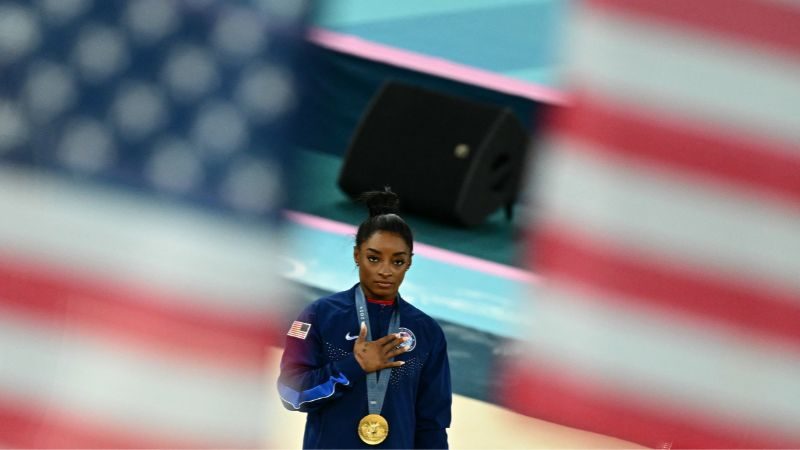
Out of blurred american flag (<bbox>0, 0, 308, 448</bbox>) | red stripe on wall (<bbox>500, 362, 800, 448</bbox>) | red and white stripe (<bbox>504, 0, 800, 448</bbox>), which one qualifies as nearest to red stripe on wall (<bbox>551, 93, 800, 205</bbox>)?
red and white stripe (<bbox>504, 0, 800, 448</bbox>)

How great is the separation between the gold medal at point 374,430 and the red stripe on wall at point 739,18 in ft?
4.13

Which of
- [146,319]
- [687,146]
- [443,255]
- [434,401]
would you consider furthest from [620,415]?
[443,255]

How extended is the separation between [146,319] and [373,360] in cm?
120

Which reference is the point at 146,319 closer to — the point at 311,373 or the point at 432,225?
the point at 311,373

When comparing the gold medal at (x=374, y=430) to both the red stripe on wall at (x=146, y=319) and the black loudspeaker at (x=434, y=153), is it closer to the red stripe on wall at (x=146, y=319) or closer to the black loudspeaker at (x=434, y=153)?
the red stripe on wall at (x=146, y=319)

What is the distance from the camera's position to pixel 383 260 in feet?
7.84

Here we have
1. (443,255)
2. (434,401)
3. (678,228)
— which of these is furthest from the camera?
(443,255)

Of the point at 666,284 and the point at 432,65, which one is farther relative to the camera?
the point at 432,65

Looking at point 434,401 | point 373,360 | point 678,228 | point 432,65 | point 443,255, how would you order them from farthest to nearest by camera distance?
1. point 432,65
2. point 443,255
3. point 678,228
4. point 434,401
5. point 373,360

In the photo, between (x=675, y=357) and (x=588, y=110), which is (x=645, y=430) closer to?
(x=675, y=357)

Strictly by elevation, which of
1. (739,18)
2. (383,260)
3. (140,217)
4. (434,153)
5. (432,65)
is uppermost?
(432,65)

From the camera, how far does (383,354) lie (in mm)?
2379

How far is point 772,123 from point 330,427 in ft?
4.30

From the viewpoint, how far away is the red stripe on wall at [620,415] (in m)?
3.22
